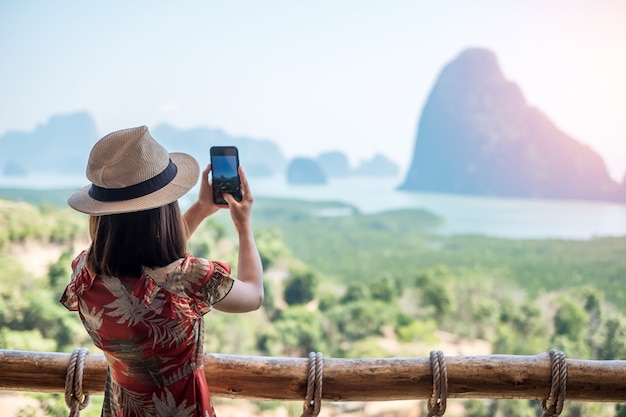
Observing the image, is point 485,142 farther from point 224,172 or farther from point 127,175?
point 127,175

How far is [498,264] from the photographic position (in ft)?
18.6

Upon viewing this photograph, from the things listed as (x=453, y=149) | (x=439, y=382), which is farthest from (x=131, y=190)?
(x=453, y=149)

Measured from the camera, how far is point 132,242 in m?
0.77

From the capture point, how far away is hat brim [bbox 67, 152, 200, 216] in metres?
0.74

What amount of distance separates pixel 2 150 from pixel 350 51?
12.6 ft

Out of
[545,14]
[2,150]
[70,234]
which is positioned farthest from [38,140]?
[545,14]

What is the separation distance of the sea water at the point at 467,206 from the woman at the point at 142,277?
4002 millimetres

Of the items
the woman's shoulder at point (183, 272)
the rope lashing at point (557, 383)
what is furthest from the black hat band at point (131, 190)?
the rope lashing at point (557, 383)

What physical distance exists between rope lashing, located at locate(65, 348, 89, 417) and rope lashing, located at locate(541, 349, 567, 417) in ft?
3.27

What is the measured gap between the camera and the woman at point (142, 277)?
77 cm

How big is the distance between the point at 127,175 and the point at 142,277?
5.8 inches

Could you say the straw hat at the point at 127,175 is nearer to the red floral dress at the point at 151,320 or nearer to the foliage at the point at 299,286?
the red floral dress at the point at 151,320

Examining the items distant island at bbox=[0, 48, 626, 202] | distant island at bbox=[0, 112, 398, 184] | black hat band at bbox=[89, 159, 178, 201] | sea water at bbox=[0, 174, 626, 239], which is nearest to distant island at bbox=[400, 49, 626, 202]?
distant island at bbox=[0, 48, 626, 202]

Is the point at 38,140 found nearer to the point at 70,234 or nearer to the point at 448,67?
the point at 70,234
